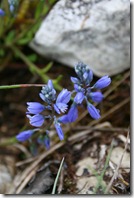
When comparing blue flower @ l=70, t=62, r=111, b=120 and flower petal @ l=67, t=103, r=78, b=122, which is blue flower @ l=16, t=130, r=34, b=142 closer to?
flower petal @ l=67, t=103, r=78, b=122

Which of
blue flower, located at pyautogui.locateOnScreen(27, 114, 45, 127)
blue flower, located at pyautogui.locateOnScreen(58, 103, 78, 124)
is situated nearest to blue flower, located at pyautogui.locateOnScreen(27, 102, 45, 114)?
blue flower, located at pyautogui.locateOnScreen(27, 114, 45, 127)

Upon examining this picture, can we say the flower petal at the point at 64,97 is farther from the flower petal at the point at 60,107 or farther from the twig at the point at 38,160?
the twig at the point at 38,160

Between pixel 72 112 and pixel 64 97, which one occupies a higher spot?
pixel 64 97

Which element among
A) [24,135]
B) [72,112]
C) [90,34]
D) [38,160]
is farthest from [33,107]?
[90,34]

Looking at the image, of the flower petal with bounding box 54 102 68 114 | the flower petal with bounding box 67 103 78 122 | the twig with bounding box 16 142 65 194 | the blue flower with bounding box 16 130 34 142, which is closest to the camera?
the flower petal with bounding box 54 102 68 114

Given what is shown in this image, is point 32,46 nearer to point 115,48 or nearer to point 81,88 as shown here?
point 115,48

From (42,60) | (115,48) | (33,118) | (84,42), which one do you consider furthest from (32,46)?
(33,118)

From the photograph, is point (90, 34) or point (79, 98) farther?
point (90, 34)

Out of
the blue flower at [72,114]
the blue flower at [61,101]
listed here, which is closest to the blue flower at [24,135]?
the blue flower at [72,114]

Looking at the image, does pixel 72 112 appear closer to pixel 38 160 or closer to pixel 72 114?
pixel 72 114
